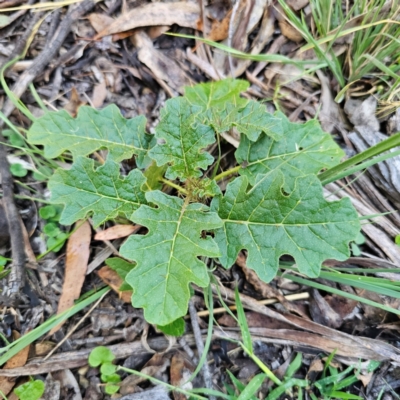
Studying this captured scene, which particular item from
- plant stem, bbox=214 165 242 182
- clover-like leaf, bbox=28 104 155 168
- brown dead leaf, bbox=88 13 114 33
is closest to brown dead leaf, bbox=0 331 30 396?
clover-like leaf, bbox=28 104 155 168

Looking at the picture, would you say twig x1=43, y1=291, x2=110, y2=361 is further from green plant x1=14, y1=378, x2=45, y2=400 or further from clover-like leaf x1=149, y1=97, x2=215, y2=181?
clover-like leaf x1=149, y1=97, x2=215, y2=181

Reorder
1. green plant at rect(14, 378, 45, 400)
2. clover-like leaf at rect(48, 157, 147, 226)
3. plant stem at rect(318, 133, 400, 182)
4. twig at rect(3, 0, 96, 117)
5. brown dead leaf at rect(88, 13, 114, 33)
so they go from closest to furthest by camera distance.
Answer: plant stem at rect(318, 133, 400, 182) → clover-like leaf at rect(48, 157, 147, 226) → green plant at rect(14, 378, 45, 400) → twig at rect(3, 0, 96, 117) → brown dead leaf at rect(88, 13, 114, 33)

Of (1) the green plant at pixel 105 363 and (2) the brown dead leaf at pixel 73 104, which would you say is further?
(2) the brown dead leaf at pixel 73 104

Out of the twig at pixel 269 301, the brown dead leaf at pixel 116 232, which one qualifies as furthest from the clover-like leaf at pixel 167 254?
the twig at pixel 269 301

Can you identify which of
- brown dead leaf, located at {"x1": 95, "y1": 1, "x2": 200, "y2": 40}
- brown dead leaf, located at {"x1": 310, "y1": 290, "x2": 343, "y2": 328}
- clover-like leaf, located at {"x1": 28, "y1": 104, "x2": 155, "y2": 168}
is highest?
brown dead leaf, located at {"x1": 95, "y1": 1, "x2": 200, "y2": 40}

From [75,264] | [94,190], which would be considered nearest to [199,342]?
[75,264]

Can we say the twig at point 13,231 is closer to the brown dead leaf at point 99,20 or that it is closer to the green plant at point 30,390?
the green plant at point 30,390

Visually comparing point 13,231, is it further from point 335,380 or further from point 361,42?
point 361,42
